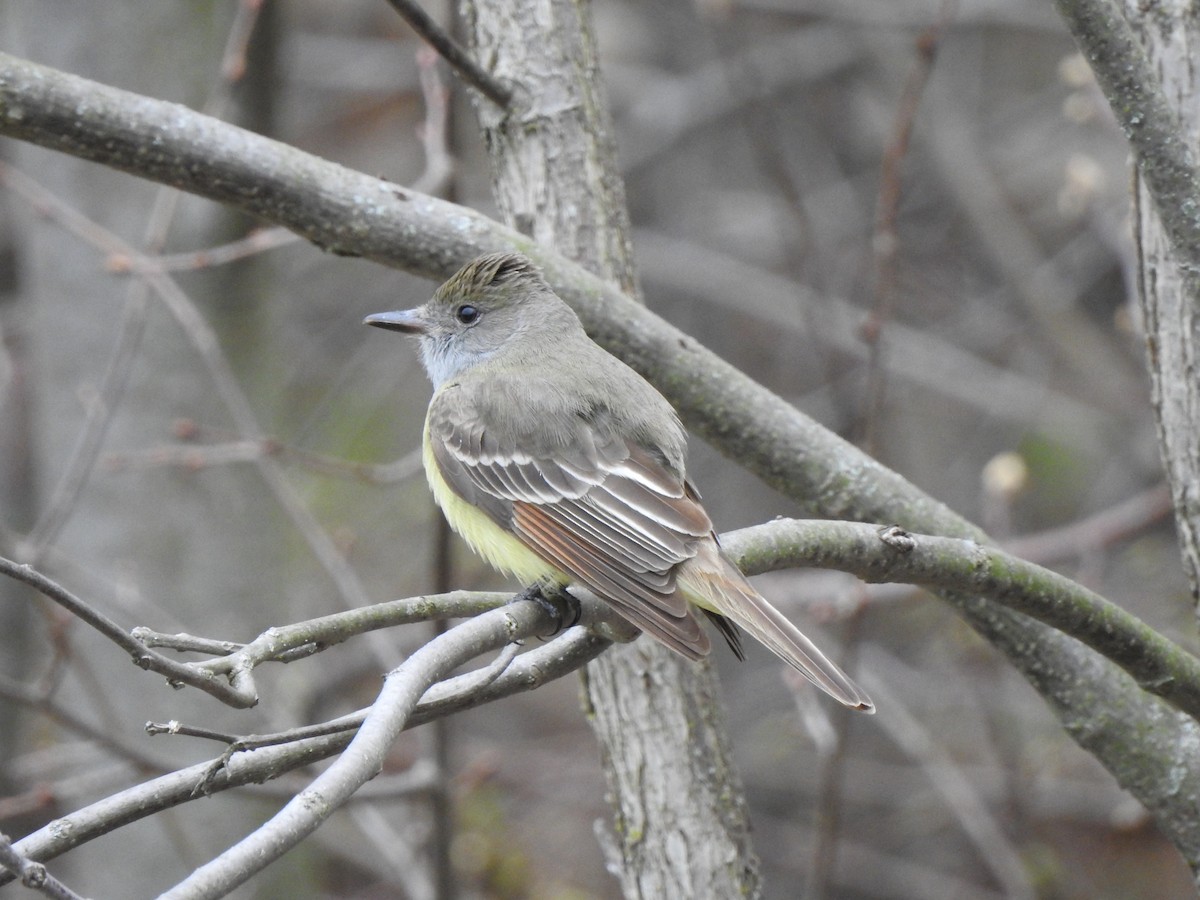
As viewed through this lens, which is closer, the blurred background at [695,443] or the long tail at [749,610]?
the long tail at [749,610]

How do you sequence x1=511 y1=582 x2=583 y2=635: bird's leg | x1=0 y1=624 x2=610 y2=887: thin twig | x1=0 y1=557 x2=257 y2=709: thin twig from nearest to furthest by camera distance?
x1=0 y1=557 x2=257 y2=709: thin twig < x1=0 y1=624 x2=610 y2=887: thin twig < x1=511 y1=582 x2=583 y2=635: bird's leg

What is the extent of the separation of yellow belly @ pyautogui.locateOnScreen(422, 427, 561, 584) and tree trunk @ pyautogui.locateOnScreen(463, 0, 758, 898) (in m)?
0.39

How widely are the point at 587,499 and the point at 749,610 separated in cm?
70

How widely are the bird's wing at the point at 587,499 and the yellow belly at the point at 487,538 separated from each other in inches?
1.6

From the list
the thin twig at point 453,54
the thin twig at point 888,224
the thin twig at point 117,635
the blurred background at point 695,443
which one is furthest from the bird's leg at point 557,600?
the thin twig at point 888,224

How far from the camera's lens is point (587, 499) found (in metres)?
3.77

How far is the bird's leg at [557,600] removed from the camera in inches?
124

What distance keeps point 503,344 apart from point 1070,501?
6836 millimetres

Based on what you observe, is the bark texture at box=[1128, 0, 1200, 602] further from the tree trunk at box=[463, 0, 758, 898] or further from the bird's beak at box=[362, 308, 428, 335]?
the bird's beak at box=[362, 308, 428, 335]

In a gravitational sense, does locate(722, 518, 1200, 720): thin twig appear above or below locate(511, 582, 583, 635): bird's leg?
below

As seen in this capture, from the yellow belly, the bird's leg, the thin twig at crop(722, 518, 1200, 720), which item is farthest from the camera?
the yellow belly

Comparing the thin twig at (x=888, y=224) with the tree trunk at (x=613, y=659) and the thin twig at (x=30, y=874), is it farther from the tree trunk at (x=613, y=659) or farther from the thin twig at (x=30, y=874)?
the thin twig at (x=30, y=874)

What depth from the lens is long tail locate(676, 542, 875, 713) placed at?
2998 millimetres

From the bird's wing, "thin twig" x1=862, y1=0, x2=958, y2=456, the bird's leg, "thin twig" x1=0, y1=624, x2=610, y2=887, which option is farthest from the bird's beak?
"thin twig" x1=0, y1=624, x2=610, y2=887
